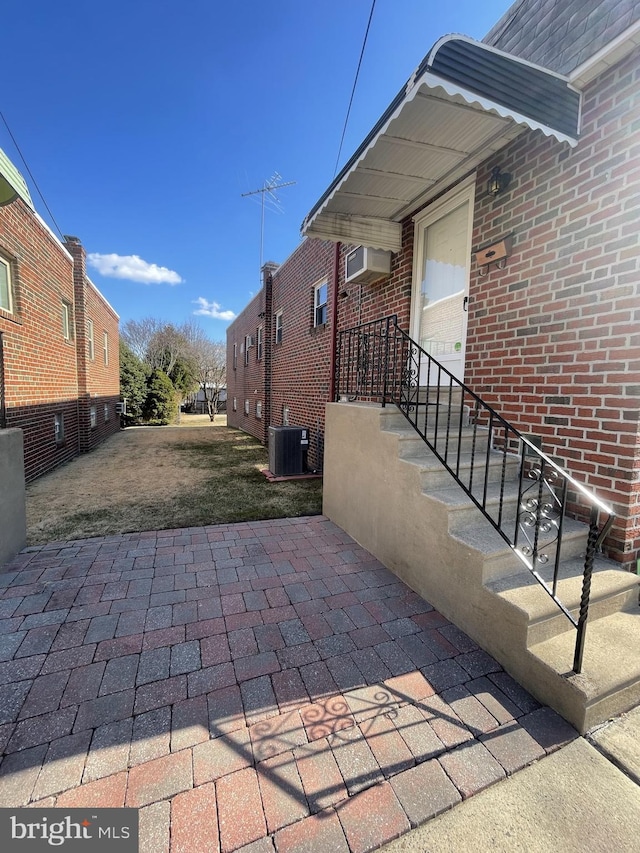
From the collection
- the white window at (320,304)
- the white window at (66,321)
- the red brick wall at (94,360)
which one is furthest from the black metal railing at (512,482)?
the red brick wall at (94,360)

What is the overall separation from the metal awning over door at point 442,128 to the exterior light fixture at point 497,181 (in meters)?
0.21

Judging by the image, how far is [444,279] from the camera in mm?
3990

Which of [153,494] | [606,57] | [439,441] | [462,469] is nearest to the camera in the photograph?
[606,57]

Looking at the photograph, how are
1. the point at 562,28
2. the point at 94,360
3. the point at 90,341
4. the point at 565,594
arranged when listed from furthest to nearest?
the point at 94,360 < the point at 90,341 < the point at 562,28 < the point at 565,594

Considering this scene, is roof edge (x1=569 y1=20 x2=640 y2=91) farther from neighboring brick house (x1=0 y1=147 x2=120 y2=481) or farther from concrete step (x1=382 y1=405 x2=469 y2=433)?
neighboring brick house (x1=0 y1=147 x2=120 y2=481)

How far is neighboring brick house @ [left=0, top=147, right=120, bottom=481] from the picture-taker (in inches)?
217

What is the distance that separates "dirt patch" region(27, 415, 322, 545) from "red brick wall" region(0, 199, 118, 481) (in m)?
0.66

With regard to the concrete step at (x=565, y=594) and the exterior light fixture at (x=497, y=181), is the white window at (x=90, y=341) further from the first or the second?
the concrete step at (x=565, y=594)

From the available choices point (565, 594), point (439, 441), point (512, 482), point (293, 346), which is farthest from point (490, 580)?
point (293, 346)

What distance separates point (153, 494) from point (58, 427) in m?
4.24

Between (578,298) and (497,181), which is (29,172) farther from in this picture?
(578,298)

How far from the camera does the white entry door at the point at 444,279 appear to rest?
3695 millimetres

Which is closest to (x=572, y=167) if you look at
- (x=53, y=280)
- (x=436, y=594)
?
Answer: (x=436, y=594)

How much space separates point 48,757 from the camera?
147 cm
